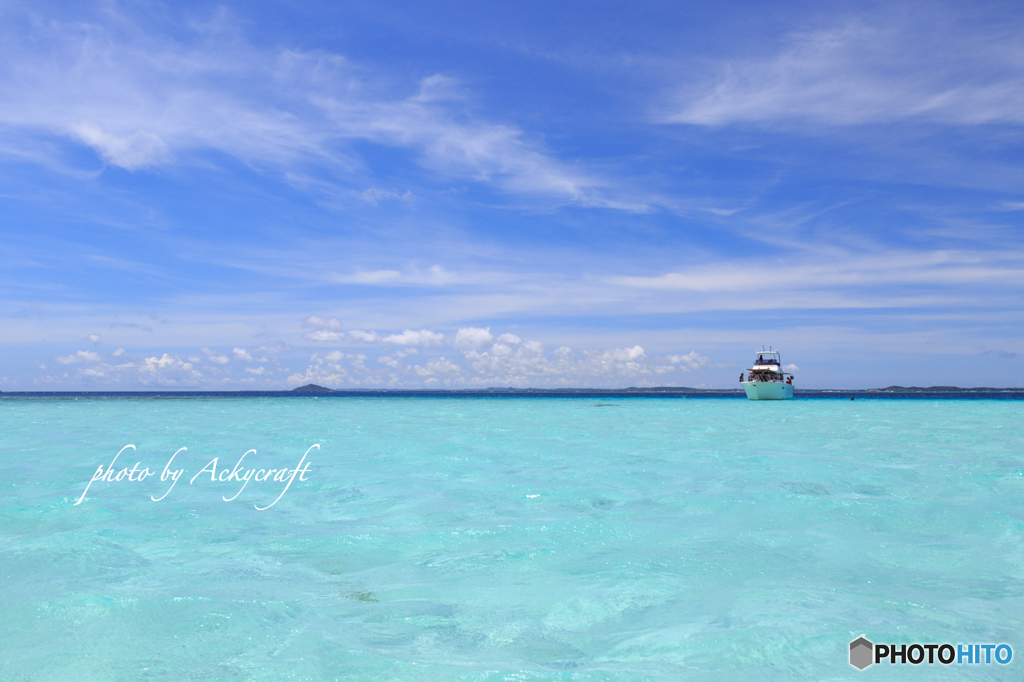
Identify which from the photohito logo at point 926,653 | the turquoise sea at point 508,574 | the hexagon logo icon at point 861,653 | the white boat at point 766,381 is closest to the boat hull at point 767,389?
the white boat at point 766,381

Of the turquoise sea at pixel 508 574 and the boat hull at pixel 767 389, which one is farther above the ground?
the boat hull at pixel 767 389

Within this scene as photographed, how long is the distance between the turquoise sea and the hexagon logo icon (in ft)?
0.30

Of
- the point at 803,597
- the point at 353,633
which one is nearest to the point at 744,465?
the point at 803,597

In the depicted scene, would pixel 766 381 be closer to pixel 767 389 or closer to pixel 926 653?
pixel 767 389

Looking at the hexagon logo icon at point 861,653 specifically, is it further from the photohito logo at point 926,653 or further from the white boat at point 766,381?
the white boat at point 766,381

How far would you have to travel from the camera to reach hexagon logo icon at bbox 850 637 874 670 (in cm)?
534

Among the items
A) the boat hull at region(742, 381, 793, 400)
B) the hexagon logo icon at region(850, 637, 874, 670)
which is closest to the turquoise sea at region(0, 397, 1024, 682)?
the hexagon logo icon at region(850, 637, 874, 670)

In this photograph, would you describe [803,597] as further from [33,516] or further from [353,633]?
[33,516]

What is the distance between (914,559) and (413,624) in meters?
6.81

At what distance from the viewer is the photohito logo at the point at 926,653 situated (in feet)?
17.7

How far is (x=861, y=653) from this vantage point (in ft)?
18.1

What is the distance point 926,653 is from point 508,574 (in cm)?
437

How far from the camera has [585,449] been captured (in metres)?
23.1

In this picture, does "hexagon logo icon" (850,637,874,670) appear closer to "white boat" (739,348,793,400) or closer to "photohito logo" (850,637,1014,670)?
"photohito logo" (850,637,1014,670)
